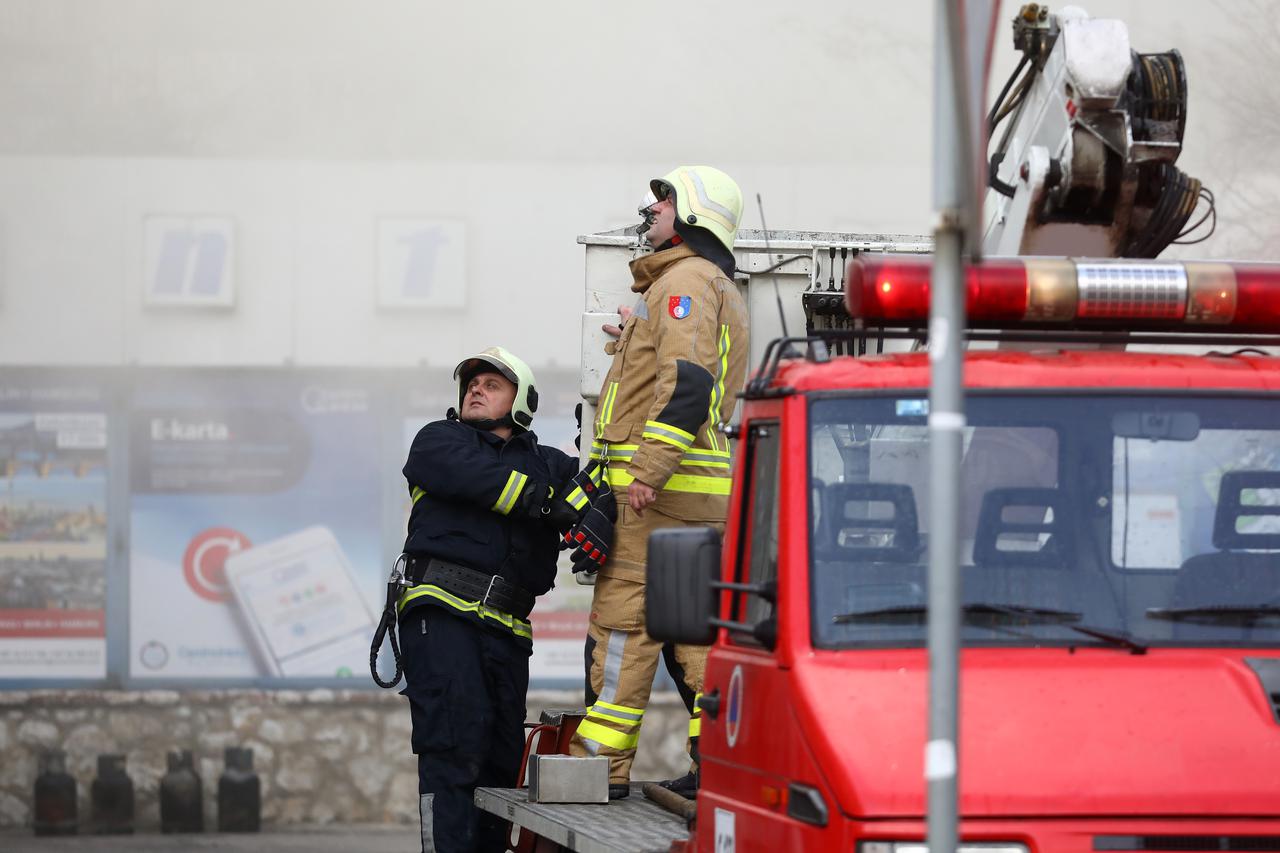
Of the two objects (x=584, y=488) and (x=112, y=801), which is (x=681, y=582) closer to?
(x=584, y=488)

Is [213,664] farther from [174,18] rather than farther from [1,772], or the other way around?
[174,18]

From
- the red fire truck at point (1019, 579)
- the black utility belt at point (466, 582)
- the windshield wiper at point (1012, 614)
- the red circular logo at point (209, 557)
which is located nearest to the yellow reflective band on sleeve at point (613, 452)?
the black utility belt at point (466, 582)

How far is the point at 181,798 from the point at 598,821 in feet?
20.4

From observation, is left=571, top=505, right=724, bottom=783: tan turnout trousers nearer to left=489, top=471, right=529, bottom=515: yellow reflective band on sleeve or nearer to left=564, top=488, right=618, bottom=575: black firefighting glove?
left=564, top=488, right=618, bottom=575: black firefighting glove

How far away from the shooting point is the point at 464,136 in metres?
11.5

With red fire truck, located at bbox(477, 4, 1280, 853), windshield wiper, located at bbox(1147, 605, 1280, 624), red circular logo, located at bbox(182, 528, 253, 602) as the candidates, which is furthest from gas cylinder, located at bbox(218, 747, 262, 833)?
windshield wiper, located at bbox(1147, 605, 1280, 624)

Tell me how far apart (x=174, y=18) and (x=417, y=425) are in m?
2.88

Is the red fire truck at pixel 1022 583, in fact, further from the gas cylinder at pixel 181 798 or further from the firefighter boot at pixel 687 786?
the gas cylinder at pixel 181 798

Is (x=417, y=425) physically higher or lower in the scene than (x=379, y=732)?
higher

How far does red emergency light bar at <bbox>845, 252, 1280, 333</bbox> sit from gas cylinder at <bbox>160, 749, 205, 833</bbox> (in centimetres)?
757

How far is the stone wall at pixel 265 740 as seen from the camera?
10.8m

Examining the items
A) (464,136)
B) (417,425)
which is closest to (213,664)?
(417,425)

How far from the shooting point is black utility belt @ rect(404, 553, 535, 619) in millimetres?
6465

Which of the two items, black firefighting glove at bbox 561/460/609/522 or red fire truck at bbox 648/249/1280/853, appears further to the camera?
black firefighting glove at bbox 561/460/609/522
